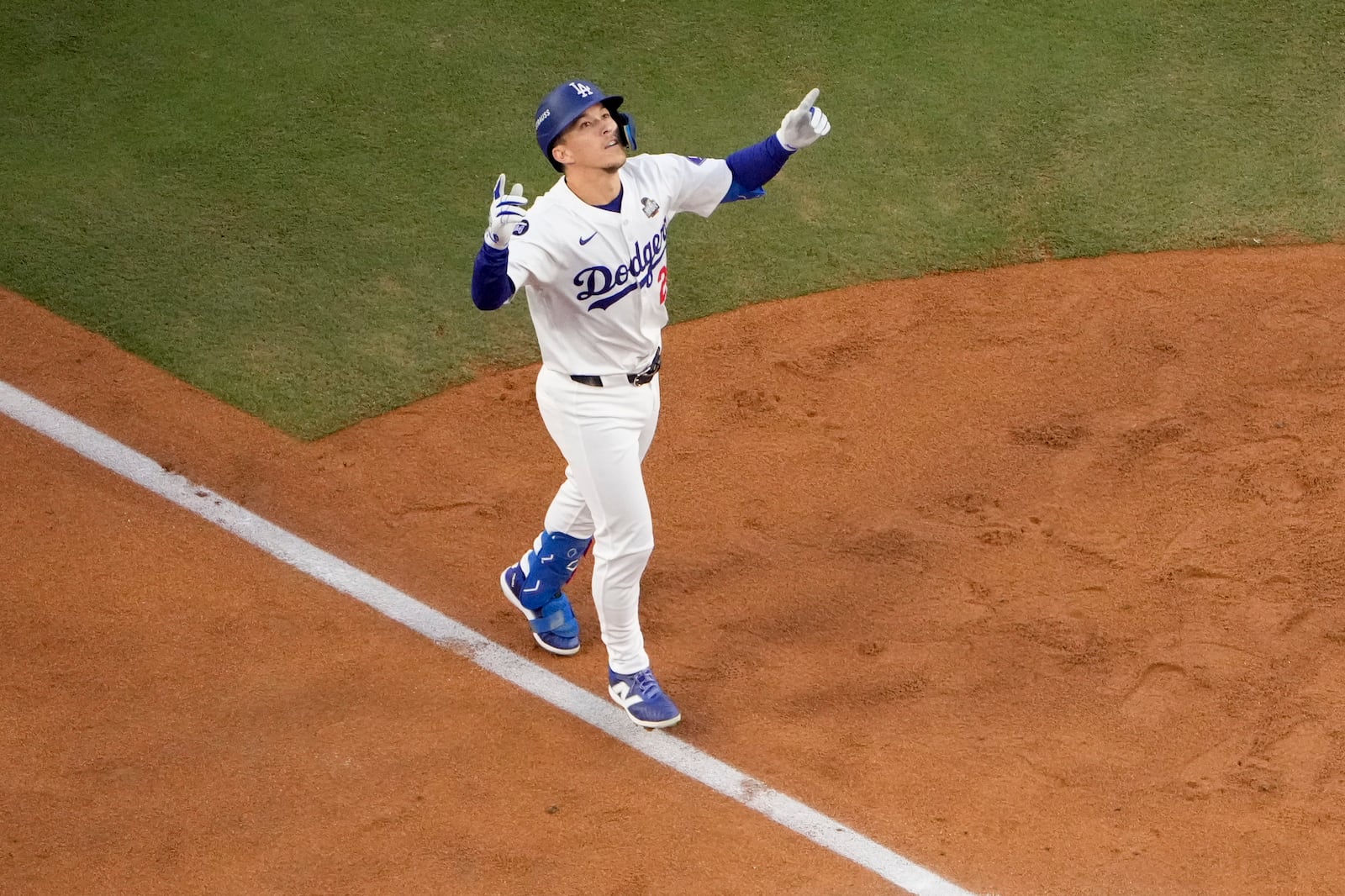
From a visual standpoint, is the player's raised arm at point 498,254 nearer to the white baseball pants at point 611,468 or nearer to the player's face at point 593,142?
the player's face at point 593,142

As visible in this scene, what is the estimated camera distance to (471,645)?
5.45 meters

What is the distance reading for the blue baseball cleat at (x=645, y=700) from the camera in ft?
16.6

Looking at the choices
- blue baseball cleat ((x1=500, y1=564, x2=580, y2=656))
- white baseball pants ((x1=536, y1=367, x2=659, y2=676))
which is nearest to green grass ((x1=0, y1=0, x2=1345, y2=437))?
blue baseball cleat ((x1=500, y1=564, x2=580, y2=656))

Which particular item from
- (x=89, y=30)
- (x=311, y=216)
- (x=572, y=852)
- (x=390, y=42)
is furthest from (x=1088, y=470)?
(x=89, y=30)

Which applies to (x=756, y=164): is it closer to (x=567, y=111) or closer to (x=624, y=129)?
(x=624, y=129)

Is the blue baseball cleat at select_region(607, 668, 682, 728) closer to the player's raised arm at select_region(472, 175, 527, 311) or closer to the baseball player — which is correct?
the baseball player

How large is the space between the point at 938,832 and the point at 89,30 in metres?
7.02

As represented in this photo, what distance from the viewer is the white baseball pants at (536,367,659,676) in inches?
189

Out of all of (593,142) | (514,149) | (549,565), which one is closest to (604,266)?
(593,142)

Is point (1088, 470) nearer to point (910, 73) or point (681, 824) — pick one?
point (681, 824)

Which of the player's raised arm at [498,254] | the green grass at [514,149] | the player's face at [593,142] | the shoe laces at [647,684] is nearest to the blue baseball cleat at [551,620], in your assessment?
the shoe laces at [647,684]

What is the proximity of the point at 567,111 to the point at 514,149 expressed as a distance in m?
3.36

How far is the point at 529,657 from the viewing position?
543 cm

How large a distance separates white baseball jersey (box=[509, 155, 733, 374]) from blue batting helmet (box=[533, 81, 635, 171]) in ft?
0.60
